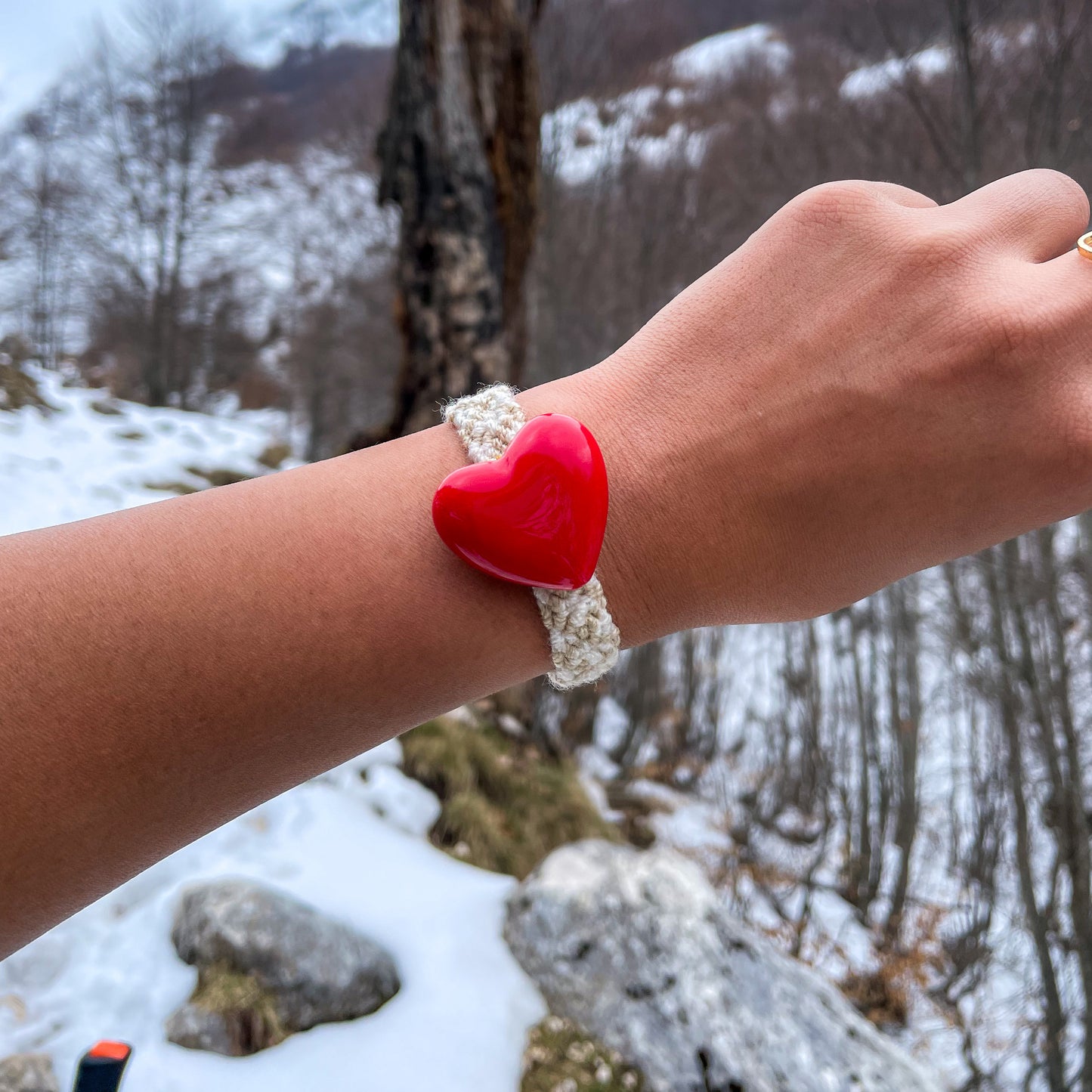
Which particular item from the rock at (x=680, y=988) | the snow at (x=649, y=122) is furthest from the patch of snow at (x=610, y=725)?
the rock at (x=680, y=988)

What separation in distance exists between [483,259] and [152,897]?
2720mm

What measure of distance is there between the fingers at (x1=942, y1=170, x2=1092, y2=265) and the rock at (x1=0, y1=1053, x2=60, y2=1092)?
193cm

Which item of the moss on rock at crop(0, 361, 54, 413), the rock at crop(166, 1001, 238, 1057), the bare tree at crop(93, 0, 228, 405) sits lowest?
the rock at crop(166, 1001, 238, 1057)

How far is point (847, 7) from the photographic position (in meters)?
3.86

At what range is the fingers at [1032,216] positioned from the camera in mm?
816

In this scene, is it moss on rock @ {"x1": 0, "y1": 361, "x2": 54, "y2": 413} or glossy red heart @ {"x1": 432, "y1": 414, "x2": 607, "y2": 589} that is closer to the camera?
glossy red heart @ {"x1": 432, "y1": 414, "x2": 607, "y2": 589}

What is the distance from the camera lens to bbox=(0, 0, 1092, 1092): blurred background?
5.53 ft

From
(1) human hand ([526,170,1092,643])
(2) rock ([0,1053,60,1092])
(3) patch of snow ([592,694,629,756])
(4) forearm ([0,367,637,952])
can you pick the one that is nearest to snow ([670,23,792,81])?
(1) human hand ([526,170,1092,643])

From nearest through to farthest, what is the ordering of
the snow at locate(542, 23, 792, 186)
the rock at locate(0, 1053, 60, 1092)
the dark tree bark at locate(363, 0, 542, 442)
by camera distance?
the rock at locate(0, 1053, 60, 1092)
the dark tree bark at locate(363, 0, 542, 442)
the snow at locate(542, 23, 792, 186)

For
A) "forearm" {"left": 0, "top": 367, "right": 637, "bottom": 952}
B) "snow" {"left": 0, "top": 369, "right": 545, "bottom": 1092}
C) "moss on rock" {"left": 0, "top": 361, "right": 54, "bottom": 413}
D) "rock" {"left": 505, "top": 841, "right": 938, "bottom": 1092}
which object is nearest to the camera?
"forearm" {"left": 0, "top": 367, "right": 637, "bottom": 952}

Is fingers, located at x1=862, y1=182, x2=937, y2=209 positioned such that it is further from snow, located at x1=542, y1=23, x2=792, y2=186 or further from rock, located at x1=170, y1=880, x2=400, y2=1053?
snow, located at x1=542, y1=23, x2=792, y2=186

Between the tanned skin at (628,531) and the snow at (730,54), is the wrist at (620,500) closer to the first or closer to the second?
the tanned skin at (628,531)

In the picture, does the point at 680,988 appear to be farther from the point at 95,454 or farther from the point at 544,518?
the point at 95,454

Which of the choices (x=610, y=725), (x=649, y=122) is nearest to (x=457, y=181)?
(x=649, y=122)
